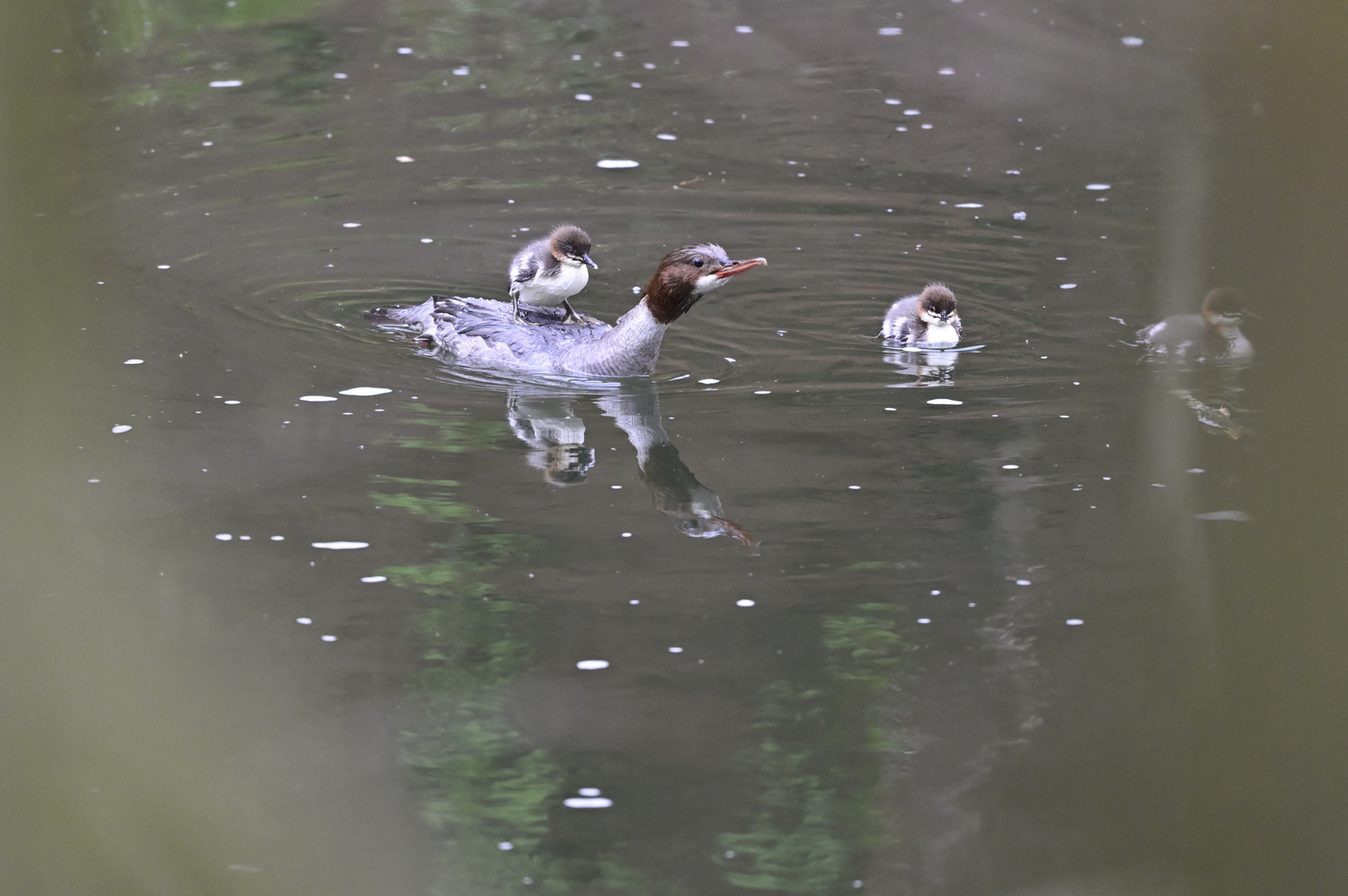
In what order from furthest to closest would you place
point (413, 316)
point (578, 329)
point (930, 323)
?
point (413, 316), point (930, 323), point (578, 329)

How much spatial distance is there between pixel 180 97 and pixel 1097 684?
10302mm

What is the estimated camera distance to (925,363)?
6523mm

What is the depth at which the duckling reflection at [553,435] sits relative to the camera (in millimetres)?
5164

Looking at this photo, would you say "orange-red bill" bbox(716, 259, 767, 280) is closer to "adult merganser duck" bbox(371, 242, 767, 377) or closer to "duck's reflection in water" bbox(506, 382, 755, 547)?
"adult merganser duck" bbox(371, 242, 767, 377)

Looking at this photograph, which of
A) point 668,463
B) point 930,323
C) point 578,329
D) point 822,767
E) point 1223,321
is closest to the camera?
point 1223,321

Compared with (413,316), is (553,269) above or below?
above

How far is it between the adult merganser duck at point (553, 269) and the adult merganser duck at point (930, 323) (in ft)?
5.09

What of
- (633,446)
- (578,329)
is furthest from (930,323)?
(633,446)

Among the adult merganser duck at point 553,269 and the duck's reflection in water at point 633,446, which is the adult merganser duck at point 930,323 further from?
the adult merganser duck at point 553,269

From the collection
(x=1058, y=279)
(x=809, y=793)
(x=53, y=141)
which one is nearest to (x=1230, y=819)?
(x=53, y=141)

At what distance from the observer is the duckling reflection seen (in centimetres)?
516

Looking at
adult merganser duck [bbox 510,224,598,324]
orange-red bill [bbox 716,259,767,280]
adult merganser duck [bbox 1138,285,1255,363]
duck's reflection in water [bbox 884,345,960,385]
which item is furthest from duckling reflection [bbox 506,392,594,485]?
adult merganser duck [bbox 1138,285,1255,363]

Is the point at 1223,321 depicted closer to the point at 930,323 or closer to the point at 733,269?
the point at 733,269

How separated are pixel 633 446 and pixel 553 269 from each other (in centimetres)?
142
